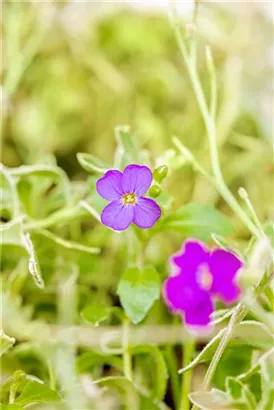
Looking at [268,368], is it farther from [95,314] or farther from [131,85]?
[131,85]

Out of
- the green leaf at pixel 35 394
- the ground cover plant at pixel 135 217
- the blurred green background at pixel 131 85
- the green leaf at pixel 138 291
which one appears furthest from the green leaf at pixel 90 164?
the blurred green background at pixel 131 85

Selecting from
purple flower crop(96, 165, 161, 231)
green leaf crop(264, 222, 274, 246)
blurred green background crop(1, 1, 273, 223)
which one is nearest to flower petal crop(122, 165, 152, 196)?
purple flower crop(96, 165, 161, 231)

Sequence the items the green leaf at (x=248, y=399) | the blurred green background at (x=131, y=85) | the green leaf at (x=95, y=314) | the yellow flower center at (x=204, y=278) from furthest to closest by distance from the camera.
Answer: the blurred green background at (x=131, y=85)
the yellow flower center at (x=204, y=278)
the green leaf at (x=95, y=314)
the green leaf at (x=248, y=399)

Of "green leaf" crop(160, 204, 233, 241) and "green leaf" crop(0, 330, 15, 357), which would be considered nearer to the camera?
"green leaf" crop(0, 330, 15, 357)

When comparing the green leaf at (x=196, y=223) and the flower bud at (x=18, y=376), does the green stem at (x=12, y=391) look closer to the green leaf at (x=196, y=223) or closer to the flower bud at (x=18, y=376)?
the flower bud at (x=18, y=376)

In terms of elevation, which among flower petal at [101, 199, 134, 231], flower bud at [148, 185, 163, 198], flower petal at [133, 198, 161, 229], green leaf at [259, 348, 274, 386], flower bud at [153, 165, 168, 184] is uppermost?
flower bud at [153, 165, 168, 184]

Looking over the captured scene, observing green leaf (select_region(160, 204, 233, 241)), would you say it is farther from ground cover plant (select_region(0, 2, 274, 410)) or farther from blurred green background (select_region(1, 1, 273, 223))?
blurred green background (select_region(1, 1, 273, 223))

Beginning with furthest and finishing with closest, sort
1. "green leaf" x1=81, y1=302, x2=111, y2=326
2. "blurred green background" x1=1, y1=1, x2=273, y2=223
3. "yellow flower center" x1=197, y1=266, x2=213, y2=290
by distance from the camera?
"blurred green background" x1=1, y1=1, x2=273, y2=223 < "yellow flower center" x1=197, y1=266, x2=213, y2=290 < "green leaf" x1=81, y1=302, x2=111, y2=326
